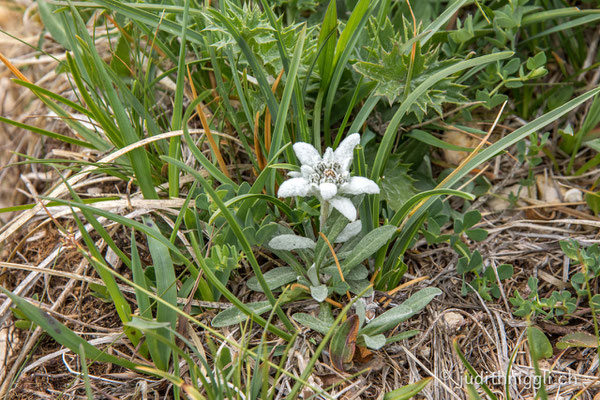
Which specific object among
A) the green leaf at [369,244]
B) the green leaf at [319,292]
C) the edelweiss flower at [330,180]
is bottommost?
the green leaf at [319,292]

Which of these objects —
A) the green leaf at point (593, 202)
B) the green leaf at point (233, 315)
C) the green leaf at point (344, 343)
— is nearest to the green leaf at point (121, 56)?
the green leaf at point (233, 315)

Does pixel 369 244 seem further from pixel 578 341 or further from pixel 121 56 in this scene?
pixel 121 56

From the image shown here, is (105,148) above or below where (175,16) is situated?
below

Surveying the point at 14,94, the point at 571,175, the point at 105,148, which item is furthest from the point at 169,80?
the point at 571,175

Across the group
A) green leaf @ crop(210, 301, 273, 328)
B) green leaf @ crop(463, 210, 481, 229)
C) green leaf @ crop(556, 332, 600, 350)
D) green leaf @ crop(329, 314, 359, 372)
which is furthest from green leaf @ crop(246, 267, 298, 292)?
green leaf @ crop(556, 332, 600, 350)

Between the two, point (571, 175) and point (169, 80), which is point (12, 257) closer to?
point (169, 80)

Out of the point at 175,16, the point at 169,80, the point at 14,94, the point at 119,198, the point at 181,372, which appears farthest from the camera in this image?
the point at 14,94

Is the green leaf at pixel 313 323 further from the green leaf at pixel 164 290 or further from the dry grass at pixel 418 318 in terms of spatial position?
the green leaf at pixel 164 290

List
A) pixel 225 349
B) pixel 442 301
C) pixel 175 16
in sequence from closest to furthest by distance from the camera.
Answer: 1. pixel 225 349
2. pixel 442 301
3. pixel 175 16
